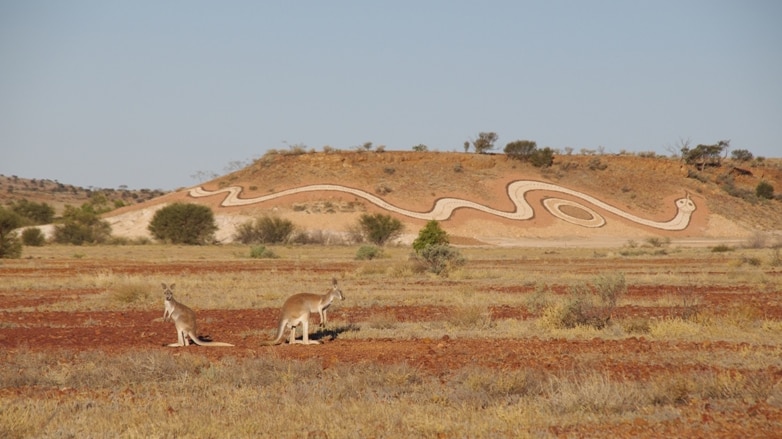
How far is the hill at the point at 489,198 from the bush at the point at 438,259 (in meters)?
35.2

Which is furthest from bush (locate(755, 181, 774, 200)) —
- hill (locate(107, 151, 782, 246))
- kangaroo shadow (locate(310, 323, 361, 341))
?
kangaroo shadow (locate(310, 323, 361, 341))

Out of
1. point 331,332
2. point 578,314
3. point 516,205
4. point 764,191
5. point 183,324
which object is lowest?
point 331,332

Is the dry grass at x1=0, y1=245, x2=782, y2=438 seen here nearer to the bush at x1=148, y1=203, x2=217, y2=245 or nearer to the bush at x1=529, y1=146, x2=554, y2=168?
the bush at x1=148, y1=203, x2=217, y2=245

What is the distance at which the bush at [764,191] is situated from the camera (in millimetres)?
95375

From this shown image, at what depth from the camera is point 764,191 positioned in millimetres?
95625

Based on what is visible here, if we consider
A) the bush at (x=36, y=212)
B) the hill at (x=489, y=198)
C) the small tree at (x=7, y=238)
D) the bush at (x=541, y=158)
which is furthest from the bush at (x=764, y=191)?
the small tree at (x=7, y=238)

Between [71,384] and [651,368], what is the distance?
6771 mm

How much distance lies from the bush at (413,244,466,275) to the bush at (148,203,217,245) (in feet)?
125

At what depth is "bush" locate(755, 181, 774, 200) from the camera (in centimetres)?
9538

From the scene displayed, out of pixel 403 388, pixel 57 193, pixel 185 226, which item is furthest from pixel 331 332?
pixel 57 193

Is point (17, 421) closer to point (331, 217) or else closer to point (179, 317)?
point (179, 317)

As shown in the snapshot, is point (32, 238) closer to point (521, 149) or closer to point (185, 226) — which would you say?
point (185, 226)

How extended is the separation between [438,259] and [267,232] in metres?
37.0

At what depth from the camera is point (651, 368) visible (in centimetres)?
967
